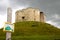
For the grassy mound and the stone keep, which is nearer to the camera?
the grassy mound

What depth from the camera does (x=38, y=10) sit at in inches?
2739

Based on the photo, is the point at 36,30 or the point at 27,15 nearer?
the point at 36,30

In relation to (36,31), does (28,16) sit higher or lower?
higher

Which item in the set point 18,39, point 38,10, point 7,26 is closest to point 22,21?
point 38,10

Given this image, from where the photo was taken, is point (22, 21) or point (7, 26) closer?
point (7, 26)

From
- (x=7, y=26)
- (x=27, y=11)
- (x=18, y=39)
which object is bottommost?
(x=18, y=39)

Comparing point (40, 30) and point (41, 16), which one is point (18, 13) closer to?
point (41, 16)

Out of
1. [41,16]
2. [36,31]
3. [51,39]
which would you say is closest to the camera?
[51,39]

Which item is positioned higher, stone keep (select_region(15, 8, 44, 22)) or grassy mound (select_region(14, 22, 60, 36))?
stone keep (select_region(15, 8, 44, 22))

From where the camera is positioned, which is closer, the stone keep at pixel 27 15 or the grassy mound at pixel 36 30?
the grassy mound at pixel 36 30

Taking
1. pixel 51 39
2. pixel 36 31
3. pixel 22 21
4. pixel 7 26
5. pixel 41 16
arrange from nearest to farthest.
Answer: pixel 7 26
pixel 51 39
pixel 36 31
pixel 22 21
pixel 41 16

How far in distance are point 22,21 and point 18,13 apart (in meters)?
3.41

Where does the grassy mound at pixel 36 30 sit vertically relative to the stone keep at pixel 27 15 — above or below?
below

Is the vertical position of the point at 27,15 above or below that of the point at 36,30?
above
